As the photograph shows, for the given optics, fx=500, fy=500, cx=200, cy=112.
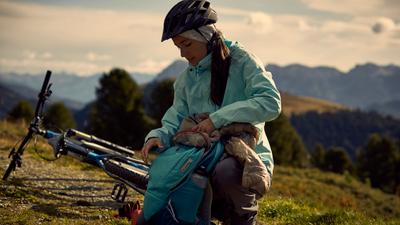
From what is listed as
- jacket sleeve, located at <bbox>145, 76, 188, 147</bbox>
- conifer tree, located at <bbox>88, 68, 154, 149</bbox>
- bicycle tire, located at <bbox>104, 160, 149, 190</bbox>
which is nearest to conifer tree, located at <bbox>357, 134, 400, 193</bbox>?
conifer tree, located at <bbox>88, 68, 154, 149</bbox>

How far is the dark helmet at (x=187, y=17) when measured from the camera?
4945mm

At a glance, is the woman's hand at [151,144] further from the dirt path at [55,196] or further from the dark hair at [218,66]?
the dirt path at [55,196]

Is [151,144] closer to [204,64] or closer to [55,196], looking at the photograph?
[204,64]

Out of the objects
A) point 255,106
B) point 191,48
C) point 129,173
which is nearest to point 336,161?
point 129,173

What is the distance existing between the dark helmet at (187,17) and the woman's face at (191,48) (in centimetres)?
10

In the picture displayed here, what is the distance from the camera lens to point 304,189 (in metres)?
27.2

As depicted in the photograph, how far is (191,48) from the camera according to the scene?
507cm

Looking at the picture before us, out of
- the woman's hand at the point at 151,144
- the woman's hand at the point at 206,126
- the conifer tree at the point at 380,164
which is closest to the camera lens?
the woman's hand at the point at 206,126

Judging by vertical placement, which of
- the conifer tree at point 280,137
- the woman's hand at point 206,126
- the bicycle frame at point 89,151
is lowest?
the conifer tree at point 280,137

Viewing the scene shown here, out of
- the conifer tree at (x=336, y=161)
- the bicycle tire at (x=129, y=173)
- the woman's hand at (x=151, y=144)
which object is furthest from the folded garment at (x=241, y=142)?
the conifer tree at (x=336, y=161)

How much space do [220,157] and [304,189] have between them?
2338 centimetres

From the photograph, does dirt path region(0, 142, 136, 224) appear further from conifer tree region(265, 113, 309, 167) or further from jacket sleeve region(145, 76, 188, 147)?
conifer tree region(265, 113, 309, 167)

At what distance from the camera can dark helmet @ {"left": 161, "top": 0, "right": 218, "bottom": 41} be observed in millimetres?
4945

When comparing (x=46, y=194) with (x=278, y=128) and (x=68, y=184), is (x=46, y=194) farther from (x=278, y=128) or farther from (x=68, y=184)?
(x=278, y=128)
